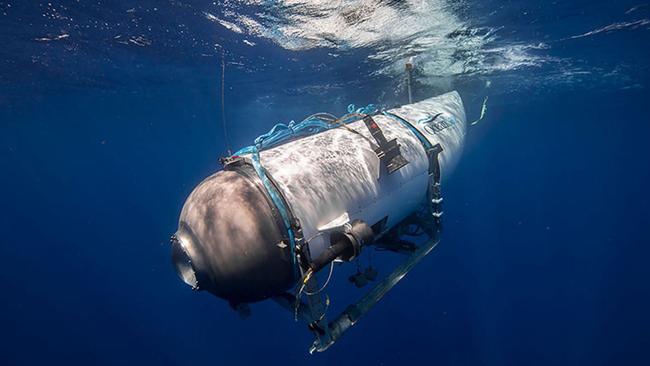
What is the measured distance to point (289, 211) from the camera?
3059 mm

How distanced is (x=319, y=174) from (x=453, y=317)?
72.1ft

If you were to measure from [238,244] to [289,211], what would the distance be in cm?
55

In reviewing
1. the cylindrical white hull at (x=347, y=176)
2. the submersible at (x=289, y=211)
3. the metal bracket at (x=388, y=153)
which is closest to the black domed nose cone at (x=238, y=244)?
the submersible at (x=289, y=211)

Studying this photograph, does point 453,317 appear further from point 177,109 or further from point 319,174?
point 177,109

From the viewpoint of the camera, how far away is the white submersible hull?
116 inches

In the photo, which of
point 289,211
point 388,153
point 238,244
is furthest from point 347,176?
point 238,244

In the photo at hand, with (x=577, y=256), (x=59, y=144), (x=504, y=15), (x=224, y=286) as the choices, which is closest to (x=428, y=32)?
(x=504, y=15)

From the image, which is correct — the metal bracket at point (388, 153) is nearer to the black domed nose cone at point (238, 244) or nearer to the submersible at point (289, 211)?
the submersible at point (289, 211)

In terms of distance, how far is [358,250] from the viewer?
305cm

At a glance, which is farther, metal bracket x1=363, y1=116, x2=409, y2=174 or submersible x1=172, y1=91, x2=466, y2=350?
metal bracket x1=363, y1=116, x2=409, y2=174

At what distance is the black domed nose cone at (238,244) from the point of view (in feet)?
9.63

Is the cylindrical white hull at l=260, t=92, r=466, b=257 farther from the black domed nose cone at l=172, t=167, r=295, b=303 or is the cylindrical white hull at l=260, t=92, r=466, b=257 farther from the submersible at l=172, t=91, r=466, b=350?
the black domed nose cone at l=172, t=167, r=295, b=303

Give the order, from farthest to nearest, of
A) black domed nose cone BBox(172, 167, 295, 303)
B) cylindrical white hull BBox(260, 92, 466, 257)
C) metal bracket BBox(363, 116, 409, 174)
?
metal bracket BBox(363, 116, 409, 174) < cylindrical white hull BBox(260, 92, 466, 257) < black domed nose cone BBox(172, 167, 295, 303)

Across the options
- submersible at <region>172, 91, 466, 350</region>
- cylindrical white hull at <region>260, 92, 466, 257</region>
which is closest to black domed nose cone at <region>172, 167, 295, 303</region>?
submersible at <region>172, 91, 466, 350</region>
